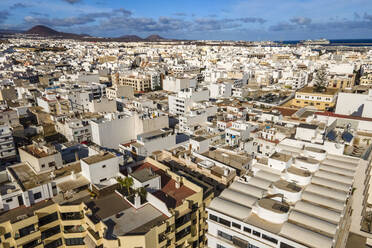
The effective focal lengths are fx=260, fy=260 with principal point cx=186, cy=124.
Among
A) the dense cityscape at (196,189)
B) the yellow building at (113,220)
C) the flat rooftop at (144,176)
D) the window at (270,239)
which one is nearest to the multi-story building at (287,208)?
the window at (270,239)

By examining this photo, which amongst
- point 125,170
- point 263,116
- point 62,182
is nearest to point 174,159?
point 125,170

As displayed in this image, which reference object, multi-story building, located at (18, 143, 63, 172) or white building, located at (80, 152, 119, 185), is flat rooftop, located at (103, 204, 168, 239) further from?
multi-story building, located at (18, 143, 63, 172)

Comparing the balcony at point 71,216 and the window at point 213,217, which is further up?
the window at point 213,217

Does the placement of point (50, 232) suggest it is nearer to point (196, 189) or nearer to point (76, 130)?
point (196, 189)

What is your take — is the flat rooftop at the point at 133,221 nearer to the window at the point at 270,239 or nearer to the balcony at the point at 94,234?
the balcony at the point at 94,234

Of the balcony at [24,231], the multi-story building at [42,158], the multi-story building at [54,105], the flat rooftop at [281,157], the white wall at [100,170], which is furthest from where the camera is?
the multi-story building at [54,105]

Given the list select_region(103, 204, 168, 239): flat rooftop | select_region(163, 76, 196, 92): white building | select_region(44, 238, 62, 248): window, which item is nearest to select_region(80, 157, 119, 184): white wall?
select_region(44, 238, 62, 248): window

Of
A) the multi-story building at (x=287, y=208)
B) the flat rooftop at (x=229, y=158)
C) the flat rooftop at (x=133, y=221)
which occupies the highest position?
the multi-story building at (x=287, y=208)

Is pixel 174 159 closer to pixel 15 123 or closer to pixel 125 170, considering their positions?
pixel 125 170

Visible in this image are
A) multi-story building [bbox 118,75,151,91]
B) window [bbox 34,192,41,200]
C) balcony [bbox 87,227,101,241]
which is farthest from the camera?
multi-story building [bbox 118,75,151,91]
